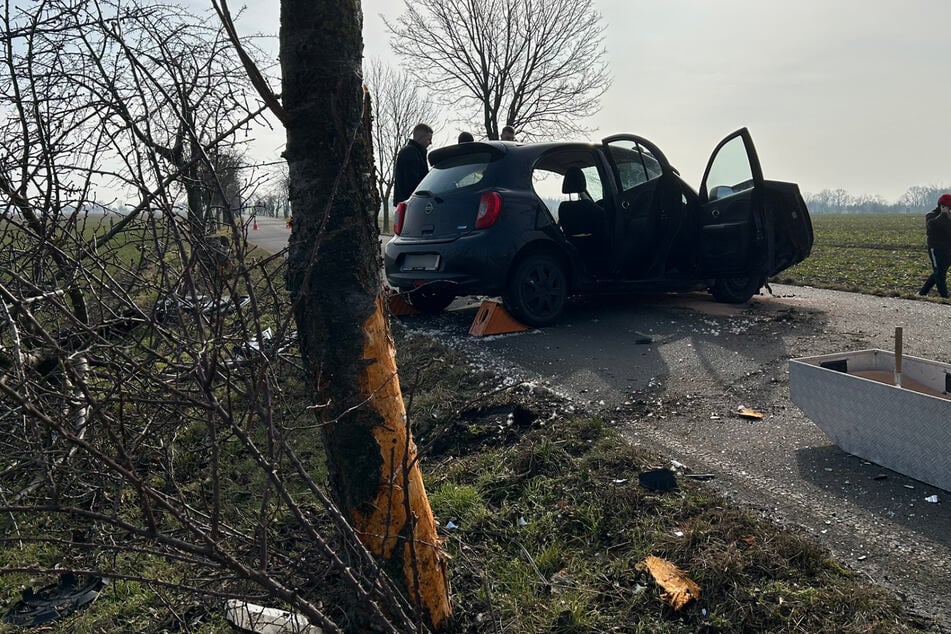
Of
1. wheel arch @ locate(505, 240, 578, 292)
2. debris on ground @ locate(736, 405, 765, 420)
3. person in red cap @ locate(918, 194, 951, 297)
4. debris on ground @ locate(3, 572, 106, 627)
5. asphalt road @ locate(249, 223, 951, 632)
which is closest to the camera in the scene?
asphalt road @ locate(249, 223, 951, 632)

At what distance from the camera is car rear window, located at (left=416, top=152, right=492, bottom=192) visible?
22.4 ft

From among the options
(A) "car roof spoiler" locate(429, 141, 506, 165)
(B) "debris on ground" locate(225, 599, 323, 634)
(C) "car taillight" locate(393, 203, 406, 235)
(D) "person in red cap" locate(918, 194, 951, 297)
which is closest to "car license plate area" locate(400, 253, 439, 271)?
(C) "car taillight" locate(393, 203, 406, 235)

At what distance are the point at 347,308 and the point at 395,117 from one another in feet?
131

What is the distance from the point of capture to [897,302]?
27.3 feet

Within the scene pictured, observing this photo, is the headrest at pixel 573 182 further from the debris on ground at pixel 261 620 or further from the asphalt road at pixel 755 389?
the debris on ground at pixel 261 620

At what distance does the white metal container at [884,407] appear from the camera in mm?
3178

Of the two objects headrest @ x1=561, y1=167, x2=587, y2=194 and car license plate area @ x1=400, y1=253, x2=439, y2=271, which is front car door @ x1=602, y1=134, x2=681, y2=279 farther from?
car license plate area @ x1=400, y1=253, x2=439, y2=271

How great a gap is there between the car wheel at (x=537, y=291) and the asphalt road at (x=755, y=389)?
0.58 ft

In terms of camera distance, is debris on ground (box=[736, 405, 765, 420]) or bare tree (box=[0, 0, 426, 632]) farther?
debris on ground (box=[736, 405, 765, 420])

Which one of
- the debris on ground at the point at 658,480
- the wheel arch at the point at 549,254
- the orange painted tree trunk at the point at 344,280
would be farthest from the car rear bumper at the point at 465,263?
the orange painted tree trunk at the point at 344,280

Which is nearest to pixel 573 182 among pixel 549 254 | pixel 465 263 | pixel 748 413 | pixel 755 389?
pixel 549 254

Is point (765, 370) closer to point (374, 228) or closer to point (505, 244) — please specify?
point (505, 244)

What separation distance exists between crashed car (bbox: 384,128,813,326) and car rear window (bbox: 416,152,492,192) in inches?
0.6

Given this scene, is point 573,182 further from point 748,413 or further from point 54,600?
point 54,600
